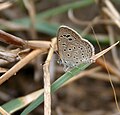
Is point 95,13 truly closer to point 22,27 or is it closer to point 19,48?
point 22,27

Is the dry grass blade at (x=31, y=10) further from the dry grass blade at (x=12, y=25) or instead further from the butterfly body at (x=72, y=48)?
the butterfly body at (x=72, y=48)

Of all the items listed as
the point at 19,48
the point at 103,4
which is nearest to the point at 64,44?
the point at 19,48

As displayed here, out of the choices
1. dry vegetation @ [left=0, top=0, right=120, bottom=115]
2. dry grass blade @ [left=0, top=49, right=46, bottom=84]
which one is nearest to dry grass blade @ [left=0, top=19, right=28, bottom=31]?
dry vegetation @ [left=0, top=0, right=120, bottom=115]

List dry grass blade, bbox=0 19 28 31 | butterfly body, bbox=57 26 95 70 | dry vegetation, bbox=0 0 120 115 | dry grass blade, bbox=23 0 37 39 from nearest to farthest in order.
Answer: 1. butterfly body, bbox=57 26 95 70
2. dry vegetation, bbox=0 0 120 115
3. dry grass blade, bbox=23 0 37 39
4. dry grass blade, bbox=0 19 28 31

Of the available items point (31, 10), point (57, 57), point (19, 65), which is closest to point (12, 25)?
point (31, 10)

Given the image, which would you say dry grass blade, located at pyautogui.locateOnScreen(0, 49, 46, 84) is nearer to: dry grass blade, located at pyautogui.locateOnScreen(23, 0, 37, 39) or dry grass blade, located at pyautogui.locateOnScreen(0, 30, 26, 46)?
dry grass blade, located at pyautogui.locateOnScreen(0, 30, 26, 46)

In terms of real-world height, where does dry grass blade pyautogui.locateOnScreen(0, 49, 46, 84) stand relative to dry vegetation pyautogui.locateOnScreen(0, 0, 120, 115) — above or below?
below

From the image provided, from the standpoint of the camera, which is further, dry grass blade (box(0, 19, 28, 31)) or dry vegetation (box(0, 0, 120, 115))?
dry grass blade (box(0, 19, 28, 31))

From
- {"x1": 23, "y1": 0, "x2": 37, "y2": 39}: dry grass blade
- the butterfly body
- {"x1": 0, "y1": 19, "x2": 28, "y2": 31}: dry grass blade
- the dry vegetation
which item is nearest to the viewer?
the butterfly body
